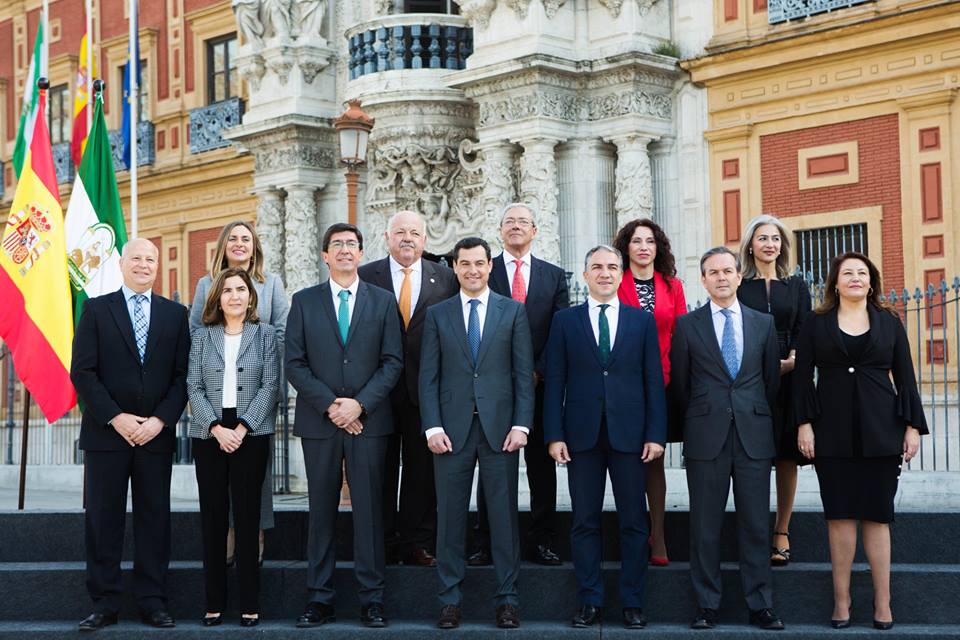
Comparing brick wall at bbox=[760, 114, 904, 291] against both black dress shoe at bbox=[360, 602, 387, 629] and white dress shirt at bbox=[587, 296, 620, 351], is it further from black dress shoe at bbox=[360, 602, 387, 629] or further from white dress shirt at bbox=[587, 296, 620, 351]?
black dress shoe at bbox=[360, 602, 387, 629]

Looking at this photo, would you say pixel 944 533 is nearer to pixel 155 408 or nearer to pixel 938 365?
pixel 155 408

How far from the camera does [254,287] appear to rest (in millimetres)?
6629

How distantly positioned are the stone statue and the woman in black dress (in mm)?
11769

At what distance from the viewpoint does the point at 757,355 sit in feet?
20.3

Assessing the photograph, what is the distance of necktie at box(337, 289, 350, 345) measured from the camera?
638cm

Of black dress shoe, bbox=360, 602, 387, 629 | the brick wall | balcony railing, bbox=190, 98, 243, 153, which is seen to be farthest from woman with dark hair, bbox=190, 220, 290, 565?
balcony railing, bbox=190, 98, 243, 153

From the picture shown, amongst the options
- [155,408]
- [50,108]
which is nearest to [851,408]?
[155,408]

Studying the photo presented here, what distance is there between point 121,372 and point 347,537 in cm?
164

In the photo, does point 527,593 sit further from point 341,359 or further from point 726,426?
point 341,359

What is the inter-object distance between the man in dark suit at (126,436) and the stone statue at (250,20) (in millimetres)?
11201

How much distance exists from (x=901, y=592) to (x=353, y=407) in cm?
297

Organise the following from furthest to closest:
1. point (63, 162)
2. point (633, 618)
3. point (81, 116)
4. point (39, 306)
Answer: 1. point (63, 162)
2. point (81, 116)
3. point (39, 306)
4. point (633, 618)

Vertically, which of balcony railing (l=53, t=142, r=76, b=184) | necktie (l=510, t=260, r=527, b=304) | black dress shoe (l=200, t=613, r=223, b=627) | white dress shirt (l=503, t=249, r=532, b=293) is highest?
balcony railing (l=53, t=142, r=76, b=184)

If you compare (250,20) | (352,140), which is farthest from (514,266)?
(250,20)
